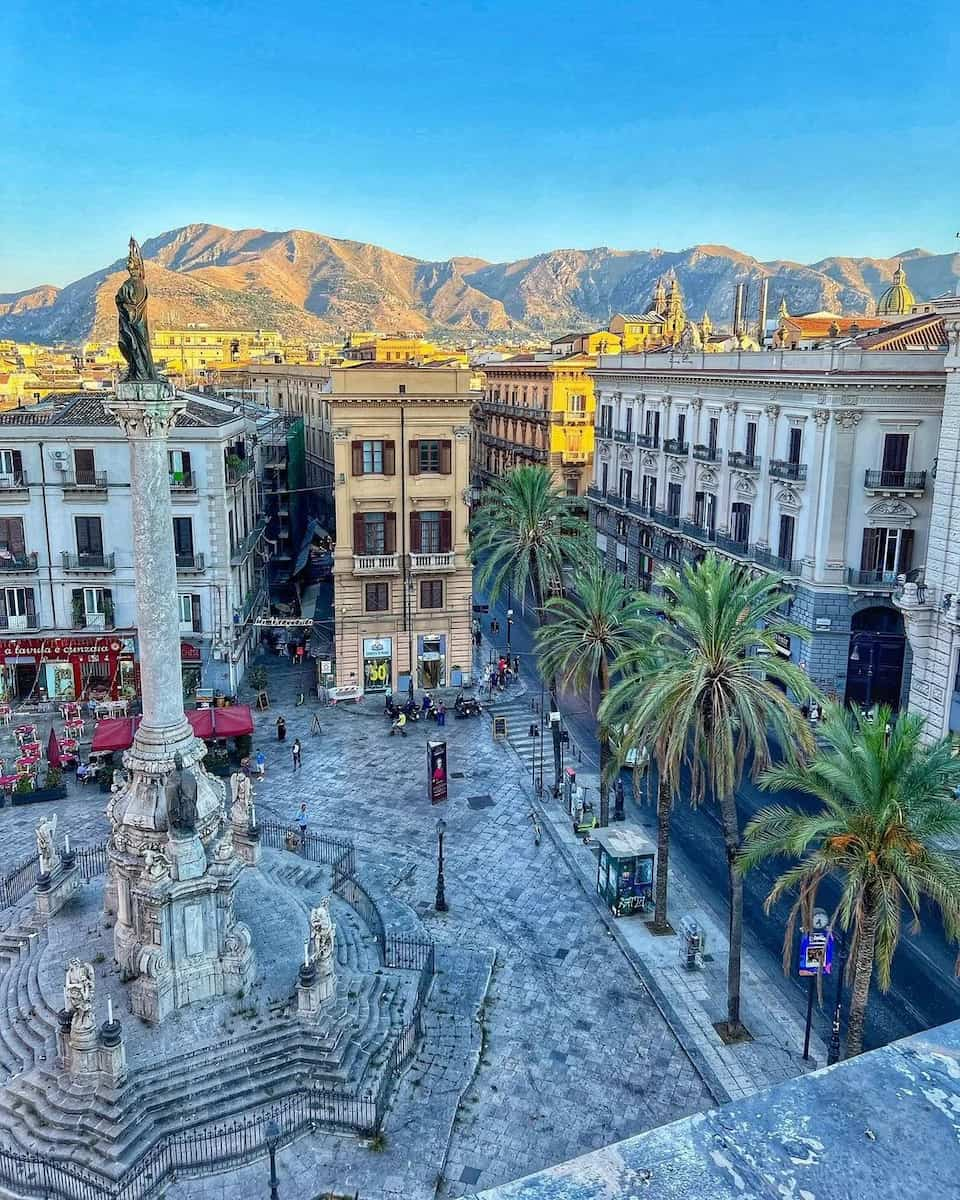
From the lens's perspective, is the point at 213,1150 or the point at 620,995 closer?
the point at 213,1150

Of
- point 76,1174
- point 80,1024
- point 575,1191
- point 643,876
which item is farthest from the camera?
point 643,876

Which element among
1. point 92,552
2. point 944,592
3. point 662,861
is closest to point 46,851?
point 662,861

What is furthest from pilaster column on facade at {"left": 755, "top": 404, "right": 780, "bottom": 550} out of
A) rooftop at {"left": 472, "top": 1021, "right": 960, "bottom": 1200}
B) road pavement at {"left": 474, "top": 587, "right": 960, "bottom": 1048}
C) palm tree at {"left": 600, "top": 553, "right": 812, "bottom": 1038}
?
rooftop at {"left": 472, "top": 1021, "right": 960, "bottom": 1200}

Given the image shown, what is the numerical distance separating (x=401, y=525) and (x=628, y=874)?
21.7m

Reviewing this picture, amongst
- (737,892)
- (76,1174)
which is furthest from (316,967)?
(737,892)

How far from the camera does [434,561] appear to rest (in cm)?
4331

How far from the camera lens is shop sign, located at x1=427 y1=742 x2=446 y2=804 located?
3200cm

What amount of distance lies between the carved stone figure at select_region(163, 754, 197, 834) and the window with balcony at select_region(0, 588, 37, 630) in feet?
76.4

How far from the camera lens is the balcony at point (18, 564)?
129 ft

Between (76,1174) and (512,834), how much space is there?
16302 millimetres

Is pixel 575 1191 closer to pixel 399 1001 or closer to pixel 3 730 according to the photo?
pixel 399 1001

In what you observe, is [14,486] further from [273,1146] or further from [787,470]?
[787,470]

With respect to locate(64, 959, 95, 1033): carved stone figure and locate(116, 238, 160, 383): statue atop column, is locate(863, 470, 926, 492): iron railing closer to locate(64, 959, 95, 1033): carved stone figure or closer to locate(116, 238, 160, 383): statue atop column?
locate(116, 238, 160, 383): statue atop column

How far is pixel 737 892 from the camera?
20828 millimetres
